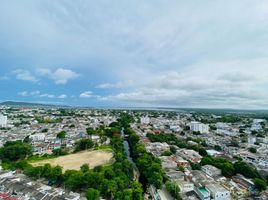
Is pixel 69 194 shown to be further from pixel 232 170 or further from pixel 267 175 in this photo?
pixel 267 175

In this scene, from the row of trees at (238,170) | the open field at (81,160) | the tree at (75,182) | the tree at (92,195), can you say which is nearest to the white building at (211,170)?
the row of trees at (238,170)

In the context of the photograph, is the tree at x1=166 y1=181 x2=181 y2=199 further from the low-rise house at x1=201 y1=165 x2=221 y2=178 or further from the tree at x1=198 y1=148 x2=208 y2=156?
the tree at x1=198 y1=148 x2=208 y2=156

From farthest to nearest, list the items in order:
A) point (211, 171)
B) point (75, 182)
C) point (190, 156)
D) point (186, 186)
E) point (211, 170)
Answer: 1. point (190, 156)
2. point (211, 170)
3. point (211, 171)
4. point (186, 186)
5. point (75, 182)

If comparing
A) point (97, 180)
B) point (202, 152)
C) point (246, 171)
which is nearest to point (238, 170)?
point (246, 171)

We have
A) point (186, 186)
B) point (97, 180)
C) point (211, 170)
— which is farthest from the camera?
point (211, 170)

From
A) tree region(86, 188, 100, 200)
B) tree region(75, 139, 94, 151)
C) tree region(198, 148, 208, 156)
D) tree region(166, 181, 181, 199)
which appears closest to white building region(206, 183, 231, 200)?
tree region(166, 181, 181, 199)

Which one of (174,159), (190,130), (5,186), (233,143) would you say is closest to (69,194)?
(5,186)

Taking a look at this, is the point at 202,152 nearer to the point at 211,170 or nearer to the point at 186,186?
the point at 211,170

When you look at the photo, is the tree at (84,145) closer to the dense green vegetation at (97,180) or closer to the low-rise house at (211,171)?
the dense green vegetation at (97,180)

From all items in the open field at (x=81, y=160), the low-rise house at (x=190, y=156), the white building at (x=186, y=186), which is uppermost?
the low-rise house at (x=190, y=156)
